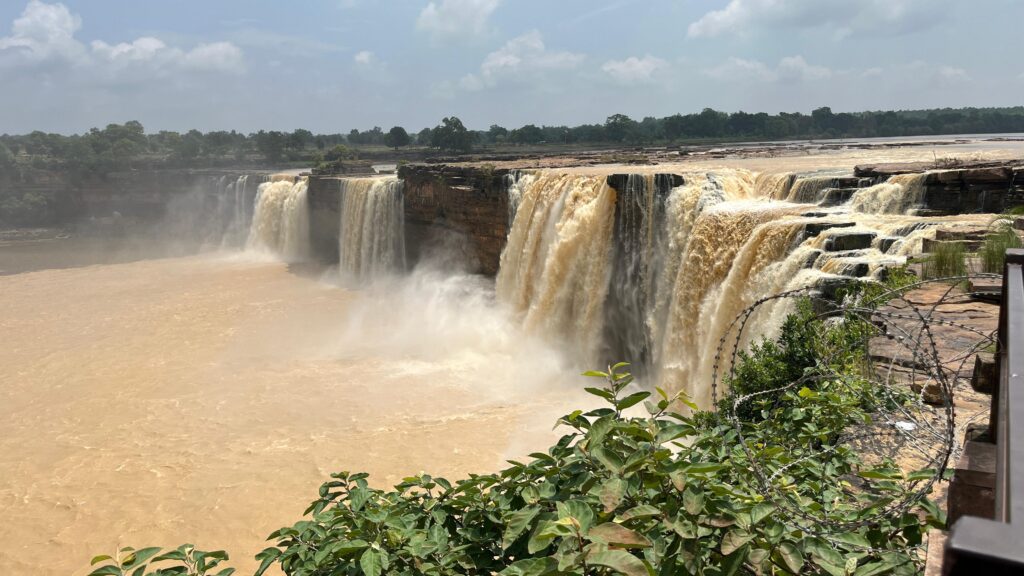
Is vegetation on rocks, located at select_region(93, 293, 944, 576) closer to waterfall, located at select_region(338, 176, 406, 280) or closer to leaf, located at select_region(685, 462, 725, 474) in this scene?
leaf, located at select_region(685, 462, 725, 474)

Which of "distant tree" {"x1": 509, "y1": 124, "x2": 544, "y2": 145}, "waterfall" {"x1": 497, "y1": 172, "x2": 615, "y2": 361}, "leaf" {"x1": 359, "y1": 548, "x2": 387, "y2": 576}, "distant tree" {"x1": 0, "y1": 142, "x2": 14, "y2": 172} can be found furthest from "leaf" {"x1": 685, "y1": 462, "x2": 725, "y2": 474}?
"distant tree" {"x1": 509, "y1": 124, "x2": 544, "y2": 145}

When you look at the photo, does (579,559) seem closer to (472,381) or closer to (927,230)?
(927,230)

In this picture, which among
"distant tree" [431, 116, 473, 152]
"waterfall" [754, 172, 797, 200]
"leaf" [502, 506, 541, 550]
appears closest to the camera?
"leaf" [502, 506, 541, 550]

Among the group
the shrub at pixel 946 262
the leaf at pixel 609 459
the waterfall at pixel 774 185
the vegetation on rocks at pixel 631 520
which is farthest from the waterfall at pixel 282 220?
the leaf at pixel 609 459

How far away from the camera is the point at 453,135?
5894 centimetres

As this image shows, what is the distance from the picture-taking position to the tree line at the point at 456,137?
48875 millimetres

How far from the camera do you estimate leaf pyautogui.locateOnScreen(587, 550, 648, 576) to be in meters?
2.00

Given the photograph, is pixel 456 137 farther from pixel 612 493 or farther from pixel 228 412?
pixel 612 493

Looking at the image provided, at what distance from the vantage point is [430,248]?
931 inches

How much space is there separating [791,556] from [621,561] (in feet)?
1.81

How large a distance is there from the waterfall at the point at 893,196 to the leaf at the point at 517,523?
33.2 feet

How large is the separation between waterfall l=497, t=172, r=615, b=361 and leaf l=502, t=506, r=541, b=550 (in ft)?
41.3

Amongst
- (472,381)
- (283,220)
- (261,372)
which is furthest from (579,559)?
(283,220)

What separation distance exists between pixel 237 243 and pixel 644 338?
85.9ft
